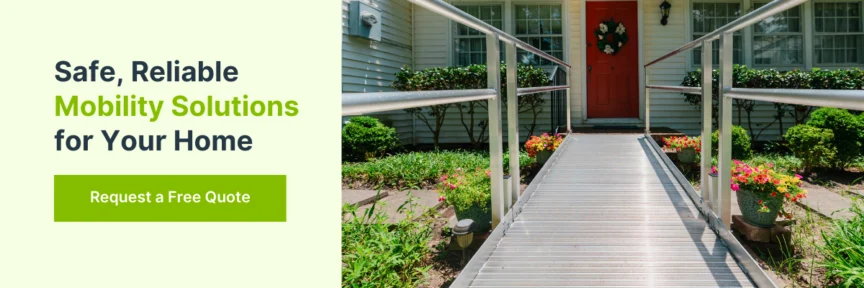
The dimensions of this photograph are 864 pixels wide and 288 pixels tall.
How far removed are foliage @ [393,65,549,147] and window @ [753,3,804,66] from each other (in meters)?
3.48

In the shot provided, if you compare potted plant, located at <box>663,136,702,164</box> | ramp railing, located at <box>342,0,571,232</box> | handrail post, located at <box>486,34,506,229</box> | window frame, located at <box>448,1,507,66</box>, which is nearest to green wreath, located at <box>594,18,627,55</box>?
window frame, located at <box>448,1,507,66</box>

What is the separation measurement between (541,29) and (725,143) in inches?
295

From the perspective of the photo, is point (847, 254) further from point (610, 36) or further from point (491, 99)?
point (610, 36)

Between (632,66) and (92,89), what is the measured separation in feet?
27.8

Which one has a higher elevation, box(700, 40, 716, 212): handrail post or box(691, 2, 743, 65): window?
box(691, 2, 743, 65): window

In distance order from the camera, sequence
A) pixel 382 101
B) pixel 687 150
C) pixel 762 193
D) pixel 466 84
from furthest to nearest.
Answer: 1. pixel 466 84
2. pixel 687 150
3. pixel 762 193
4. pixel 382 101

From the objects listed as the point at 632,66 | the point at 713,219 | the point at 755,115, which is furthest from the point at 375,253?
the point at 755,115

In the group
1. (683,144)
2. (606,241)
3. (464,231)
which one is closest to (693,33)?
(683,144)

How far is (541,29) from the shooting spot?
952cm

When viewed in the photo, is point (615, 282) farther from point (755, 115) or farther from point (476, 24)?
point (755, 115)

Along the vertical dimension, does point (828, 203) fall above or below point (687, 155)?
below

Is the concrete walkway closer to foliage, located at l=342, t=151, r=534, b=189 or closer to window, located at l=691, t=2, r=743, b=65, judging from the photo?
foliage, located at l=342, t=151, r=534, b=189

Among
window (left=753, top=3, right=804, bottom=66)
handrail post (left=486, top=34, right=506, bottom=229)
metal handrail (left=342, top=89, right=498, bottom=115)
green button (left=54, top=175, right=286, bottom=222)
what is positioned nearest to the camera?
metal handrail (left=342, top=89, right=498, bottom=115)

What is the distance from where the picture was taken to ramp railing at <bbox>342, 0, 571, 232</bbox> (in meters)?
1.30
